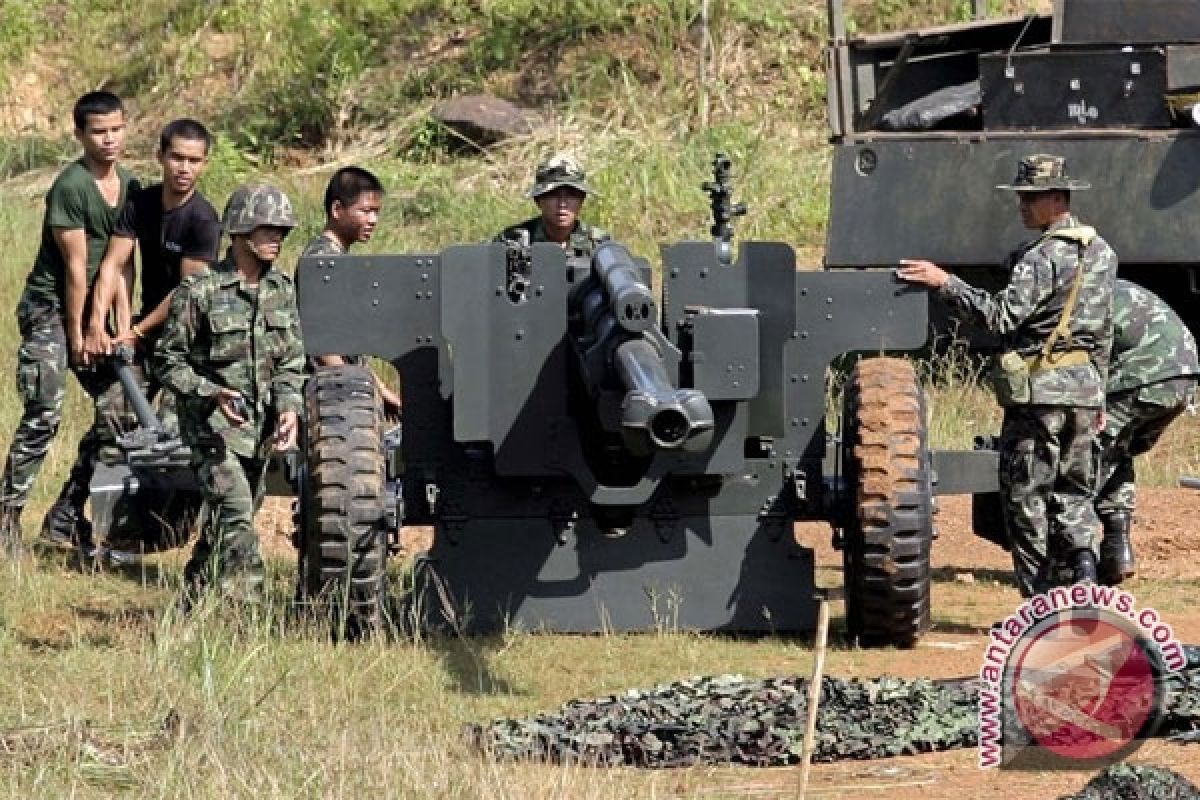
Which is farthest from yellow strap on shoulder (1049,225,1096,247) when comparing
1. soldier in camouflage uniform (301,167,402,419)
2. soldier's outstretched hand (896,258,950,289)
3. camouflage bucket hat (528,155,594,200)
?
soldier in camouflage uniform (301,167,402,419)

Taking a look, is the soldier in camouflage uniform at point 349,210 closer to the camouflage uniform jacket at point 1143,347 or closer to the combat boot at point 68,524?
the combat boot at point 68,524

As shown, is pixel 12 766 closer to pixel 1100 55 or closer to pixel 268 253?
pixel 268 253

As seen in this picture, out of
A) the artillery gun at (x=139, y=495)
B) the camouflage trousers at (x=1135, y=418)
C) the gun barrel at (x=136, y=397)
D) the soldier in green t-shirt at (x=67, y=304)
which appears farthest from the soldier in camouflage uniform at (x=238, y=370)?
the camouflage trousers at (x=1135, y=418)

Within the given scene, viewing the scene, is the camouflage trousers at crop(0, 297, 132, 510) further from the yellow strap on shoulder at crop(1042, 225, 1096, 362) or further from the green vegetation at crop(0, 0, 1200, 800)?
the yellow strap on shoulder at crop(1042, 225, 1096, 362)

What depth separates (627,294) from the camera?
7625mm

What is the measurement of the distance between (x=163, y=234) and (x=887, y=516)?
3143 millimetres

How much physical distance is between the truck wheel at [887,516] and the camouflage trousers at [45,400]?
123 inches

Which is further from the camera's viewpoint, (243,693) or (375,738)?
(243,693)

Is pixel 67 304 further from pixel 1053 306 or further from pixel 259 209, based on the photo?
pixel 1053 306

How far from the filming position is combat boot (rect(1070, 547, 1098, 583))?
8391mm

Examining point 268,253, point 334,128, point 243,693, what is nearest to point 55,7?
point 334,128

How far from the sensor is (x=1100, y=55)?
494 inches

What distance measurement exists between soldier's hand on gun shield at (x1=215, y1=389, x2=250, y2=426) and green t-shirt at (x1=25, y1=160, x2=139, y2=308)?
6.15ft

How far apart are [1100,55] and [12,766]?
7.88m
